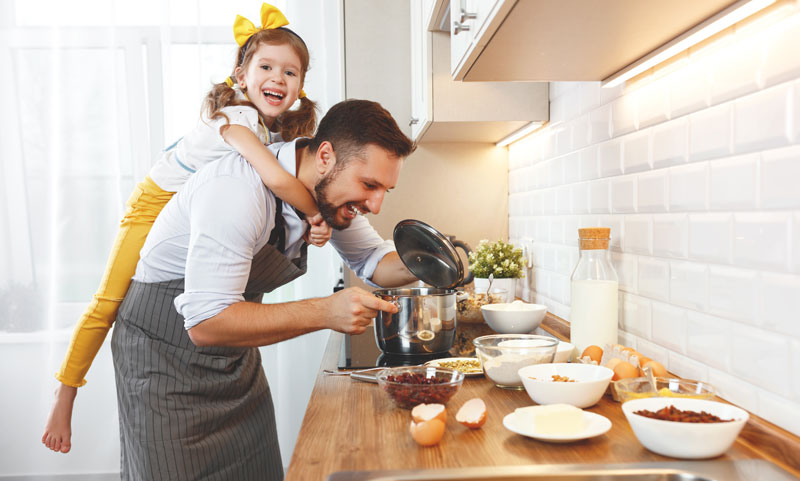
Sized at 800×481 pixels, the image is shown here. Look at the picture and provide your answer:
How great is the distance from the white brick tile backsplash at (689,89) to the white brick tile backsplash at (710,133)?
2cm

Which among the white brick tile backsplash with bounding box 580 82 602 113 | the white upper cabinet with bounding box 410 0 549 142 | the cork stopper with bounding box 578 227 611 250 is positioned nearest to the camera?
the cork stopper with bounding box 578 227 611 250

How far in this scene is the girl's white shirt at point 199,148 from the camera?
66.8 inches

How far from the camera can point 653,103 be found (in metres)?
1.29

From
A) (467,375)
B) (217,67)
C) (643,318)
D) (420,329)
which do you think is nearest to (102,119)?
(217,67)

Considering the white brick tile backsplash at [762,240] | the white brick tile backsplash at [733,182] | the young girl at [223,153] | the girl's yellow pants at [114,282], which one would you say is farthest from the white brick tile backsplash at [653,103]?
the girl's yellow pants at [114,282]

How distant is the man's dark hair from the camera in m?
1.39

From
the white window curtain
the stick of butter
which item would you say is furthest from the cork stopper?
the white window curtain

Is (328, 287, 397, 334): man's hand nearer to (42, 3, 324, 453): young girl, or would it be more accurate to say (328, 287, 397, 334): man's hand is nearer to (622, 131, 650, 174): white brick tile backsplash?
(42, 3, 324, 453): young girl

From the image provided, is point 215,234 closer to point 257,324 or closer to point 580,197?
point 257,324

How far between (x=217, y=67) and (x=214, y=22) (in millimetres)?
208

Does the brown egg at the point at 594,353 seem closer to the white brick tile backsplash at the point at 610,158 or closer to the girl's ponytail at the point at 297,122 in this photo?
the white brick tile backsplash at the point at 610,158

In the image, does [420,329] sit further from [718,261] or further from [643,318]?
[718,261]

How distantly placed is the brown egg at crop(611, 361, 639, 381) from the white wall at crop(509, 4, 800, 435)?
126 mm

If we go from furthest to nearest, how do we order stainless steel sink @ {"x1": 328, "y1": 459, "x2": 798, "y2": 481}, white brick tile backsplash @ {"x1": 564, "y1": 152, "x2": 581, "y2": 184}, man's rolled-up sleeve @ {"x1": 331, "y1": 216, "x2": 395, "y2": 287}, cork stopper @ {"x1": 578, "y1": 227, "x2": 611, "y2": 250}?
man's rolled-up sleeve @ {"x1": 331, "y1": 216, "x2": 395, "y2": 287} → white brick tile backsplash @ {"x1": 564, "y1": 152, "x2": 581, "y2": 184} → cork stopper @ {"x1": 578, "y1": 227, "x2": 611, "y2": 250} → stainless steel sink @ {"x1": 328, "y1": 459, "x2": 798, "y2": 481}
